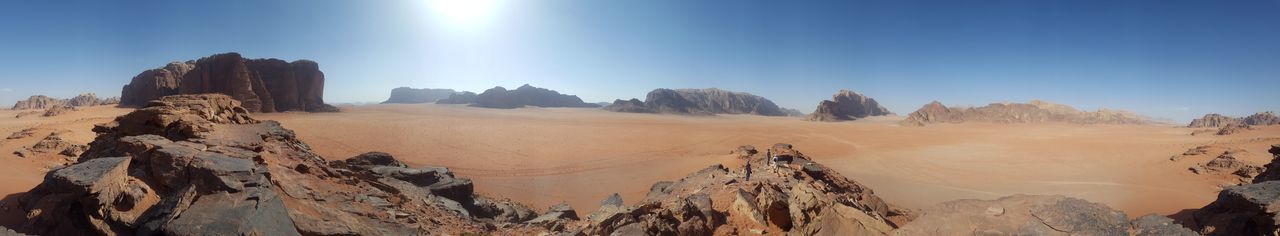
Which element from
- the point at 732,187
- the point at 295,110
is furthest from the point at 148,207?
the point at 295,110

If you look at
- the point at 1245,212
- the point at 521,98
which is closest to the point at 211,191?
the point at 1245,212

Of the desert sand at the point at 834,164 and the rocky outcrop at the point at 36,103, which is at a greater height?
the rocky outcrop at the point at 36,103

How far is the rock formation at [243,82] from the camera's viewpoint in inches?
1403

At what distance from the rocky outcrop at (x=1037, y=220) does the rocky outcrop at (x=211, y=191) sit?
7184mm

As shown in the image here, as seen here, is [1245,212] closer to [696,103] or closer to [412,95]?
[696,103]

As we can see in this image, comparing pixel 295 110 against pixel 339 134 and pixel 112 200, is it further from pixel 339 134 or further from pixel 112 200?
pixel 112 200

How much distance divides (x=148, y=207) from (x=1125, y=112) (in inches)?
4498

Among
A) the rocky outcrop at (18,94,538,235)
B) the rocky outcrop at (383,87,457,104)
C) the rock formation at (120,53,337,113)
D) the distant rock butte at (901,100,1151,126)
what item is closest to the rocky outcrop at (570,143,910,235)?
the rocky outcrop at (18,94,538,235)

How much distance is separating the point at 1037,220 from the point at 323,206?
9338 mm

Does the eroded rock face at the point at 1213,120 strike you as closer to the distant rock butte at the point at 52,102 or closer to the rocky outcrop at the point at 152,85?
the rocky outcrop at the point at 152,85

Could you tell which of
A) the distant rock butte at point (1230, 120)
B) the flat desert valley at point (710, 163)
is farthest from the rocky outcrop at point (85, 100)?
the distant rock butte at point (1230, 120)

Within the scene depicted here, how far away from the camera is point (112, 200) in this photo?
517cm

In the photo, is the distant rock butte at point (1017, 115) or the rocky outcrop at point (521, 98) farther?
the rocky outcrop at point (521, 98)

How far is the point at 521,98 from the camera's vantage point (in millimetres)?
110938
